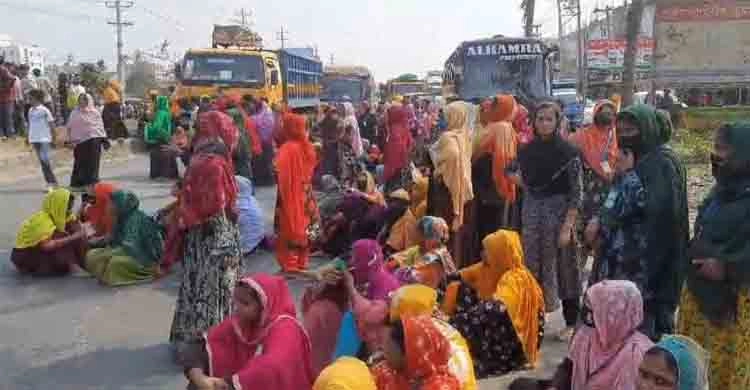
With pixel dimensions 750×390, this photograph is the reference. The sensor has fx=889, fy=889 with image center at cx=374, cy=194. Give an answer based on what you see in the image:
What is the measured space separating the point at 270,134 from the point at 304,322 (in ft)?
31.1

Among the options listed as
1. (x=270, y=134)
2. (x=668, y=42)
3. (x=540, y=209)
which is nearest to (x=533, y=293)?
(x=540, y=209)

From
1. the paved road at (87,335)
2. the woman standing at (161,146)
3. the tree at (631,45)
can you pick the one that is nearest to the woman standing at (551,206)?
the paved road at (87,335)

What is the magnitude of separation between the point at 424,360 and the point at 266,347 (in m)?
0.79

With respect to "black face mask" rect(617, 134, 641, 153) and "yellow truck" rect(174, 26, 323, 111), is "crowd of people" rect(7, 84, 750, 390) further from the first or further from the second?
A: "yellow truck" rect(174, 26, 323, 111)

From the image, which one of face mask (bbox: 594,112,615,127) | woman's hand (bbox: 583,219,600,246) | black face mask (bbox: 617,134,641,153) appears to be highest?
face mask (bbox: 594,112,615,127)

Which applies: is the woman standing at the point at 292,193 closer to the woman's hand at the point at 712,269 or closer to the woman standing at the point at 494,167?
the woman standing at the point at 494,167

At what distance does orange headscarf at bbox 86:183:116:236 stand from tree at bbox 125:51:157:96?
185 ft

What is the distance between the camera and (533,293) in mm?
5055

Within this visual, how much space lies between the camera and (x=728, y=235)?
363 centimetres

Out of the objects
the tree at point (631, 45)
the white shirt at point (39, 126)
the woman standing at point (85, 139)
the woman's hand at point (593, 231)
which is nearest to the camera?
the woman's hand at point (593, 231)

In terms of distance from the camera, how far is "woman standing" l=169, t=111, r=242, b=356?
17.1ft

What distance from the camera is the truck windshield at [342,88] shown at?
107 ft

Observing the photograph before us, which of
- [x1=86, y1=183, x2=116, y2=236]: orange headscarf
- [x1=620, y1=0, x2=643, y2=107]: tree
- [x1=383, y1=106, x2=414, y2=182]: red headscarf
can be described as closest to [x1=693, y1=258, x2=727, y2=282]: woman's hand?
[x1=86, y1=183, x2=116, y2=236]: orange headscarf

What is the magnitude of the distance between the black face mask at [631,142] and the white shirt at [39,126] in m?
9.71
